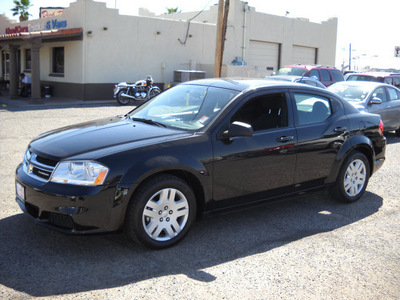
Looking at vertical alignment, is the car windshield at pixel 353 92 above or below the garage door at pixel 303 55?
below

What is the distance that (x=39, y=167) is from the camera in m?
4.56

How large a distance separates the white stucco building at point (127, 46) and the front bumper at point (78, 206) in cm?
1702

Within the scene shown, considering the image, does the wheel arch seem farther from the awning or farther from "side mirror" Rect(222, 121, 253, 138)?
the awning

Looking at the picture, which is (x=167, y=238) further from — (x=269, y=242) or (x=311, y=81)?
(x=311, y=81)

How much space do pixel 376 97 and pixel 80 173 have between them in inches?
383

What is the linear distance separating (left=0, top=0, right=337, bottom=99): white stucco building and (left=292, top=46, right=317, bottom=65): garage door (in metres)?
0.14

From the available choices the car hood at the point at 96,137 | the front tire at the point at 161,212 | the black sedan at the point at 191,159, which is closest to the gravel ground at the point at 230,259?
the front tire at the point at 161,212

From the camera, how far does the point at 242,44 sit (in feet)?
92.1

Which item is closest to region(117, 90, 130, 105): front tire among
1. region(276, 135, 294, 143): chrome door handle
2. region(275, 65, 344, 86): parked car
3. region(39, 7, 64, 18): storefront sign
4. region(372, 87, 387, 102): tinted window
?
region(39, 7, 64, 18): storefront sign

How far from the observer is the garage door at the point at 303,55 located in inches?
1229

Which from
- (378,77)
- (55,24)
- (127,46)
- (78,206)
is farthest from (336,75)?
(78,206)

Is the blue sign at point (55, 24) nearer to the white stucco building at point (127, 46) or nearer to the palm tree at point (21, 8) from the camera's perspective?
the white stucco building at point (127, 46)

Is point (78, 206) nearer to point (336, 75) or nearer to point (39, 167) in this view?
point (39, 167)

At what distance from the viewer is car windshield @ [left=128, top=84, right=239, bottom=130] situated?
5195 millimetres
